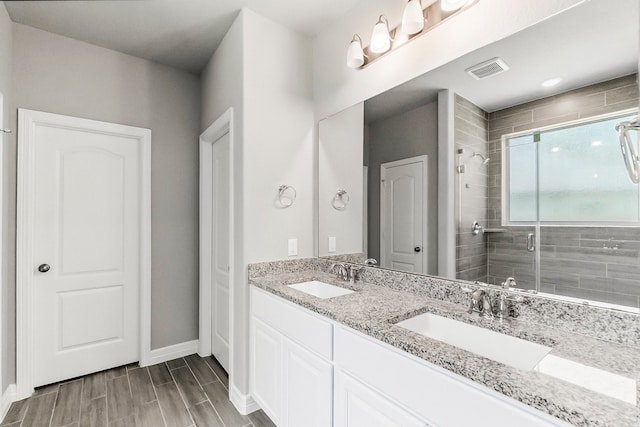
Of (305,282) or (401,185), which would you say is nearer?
(401,185)

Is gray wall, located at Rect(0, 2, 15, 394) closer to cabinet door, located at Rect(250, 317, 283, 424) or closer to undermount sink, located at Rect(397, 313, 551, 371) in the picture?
cabinet door, located at Rect(250, 317, 283, 424)

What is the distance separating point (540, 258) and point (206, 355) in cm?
248

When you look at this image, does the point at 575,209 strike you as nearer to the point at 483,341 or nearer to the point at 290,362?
the point at 483,341

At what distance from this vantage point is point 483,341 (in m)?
1.07

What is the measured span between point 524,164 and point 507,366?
75 centimetres

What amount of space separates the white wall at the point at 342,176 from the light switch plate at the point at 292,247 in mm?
161

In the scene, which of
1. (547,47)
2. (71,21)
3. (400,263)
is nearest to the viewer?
(71,21)

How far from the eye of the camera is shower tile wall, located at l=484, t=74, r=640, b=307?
0.91 metres

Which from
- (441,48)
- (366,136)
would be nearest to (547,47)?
(441,48)

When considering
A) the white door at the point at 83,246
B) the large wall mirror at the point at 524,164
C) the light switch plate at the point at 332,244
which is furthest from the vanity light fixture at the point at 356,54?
the white door at the point at 83,246

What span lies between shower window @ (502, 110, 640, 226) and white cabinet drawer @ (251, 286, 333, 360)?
863 mm

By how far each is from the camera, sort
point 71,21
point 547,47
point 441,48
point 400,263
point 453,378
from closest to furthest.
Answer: point 71,21
point 453,378
point 547,47
point 441,48
point 400,263

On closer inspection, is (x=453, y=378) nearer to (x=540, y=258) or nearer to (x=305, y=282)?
(x=540, y=258)

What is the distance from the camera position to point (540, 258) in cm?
110
